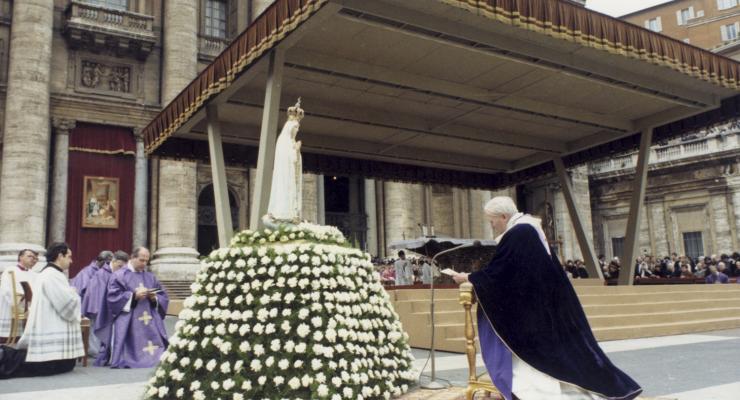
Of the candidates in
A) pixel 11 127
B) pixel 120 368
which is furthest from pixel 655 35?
pixel 11 127

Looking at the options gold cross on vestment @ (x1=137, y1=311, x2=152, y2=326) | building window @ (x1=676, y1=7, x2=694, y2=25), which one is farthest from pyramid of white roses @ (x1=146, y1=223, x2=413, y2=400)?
building window @ (x1=676, y1=7, x2=694, y2=25)

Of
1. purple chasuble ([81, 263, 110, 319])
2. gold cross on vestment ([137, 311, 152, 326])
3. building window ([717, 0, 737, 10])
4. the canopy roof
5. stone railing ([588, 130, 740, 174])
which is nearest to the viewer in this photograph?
gold cross on vestment ([137, 311, 152, 326])

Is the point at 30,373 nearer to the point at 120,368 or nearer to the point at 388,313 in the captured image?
the point at 120,368

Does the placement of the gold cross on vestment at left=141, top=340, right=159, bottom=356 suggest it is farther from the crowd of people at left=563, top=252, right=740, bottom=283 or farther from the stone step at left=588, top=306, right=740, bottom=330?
the crowd of people at left=563, top=252, right=740, bottom=283

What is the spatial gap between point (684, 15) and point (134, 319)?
5815 centimetres

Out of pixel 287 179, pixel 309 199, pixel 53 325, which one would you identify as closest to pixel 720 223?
pixel 309 199

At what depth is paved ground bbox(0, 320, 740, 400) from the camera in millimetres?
5617

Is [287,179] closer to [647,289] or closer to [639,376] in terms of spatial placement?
[639,376]

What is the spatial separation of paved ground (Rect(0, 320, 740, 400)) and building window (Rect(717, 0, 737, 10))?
5163 centimetres

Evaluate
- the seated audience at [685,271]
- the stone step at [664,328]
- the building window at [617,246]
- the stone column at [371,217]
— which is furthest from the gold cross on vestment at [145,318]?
the building window at [617,246]

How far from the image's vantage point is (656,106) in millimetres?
13711

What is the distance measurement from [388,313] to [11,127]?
58.0 feet

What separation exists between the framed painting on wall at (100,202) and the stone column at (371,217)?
1091cm

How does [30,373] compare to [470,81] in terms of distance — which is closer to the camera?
[30,373]
